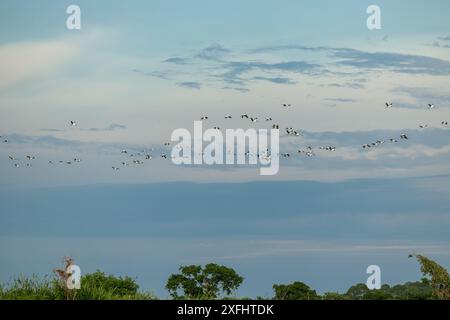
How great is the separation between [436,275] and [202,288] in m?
6.36

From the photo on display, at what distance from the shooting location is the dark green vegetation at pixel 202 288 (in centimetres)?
1842

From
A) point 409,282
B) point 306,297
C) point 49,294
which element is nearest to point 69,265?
point 49,294

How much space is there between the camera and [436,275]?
2162 centimetres

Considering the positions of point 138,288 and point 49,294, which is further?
point 138,288

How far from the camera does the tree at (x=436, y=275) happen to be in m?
21.5

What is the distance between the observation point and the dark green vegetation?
18.4m

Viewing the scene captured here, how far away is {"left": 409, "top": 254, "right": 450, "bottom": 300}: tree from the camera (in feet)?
70.6

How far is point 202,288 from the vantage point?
2070 centimetres

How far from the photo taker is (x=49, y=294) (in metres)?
18.3
